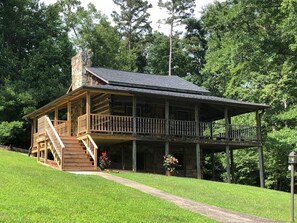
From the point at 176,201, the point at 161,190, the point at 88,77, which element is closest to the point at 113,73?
the point at 88,77

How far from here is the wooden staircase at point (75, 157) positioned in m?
20.6

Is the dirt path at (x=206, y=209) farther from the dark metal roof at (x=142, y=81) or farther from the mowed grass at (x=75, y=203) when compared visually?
the dark metal roof at (x=142, y=81)

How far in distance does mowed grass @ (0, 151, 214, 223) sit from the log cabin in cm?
603

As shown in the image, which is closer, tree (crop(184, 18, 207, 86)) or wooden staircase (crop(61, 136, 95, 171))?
wooden staircase (crop(61, 136, 95, 171))

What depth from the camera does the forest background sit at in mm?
29578

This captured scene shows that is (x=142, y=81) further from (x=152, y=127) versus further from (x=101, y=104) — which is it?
(x=152, y=127)

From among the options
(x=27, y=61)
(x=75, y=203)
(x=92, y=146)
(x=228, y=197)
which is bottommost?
(x=228, y=197)

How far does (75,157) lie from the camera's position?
21422mm

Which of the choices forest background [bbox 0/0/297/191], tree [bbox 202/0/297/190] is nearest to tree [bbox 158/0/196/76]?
forest background [bbox 0/0/297/191]

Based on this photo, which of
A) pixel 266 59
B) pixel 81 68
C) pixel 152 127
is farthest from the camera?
pixel 81 68

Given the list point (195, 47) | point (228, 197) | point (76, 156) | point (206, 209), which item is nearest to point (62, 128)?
point (76, 156)

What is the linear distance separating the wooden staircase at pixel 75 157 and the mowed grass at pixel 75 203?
4.87 m

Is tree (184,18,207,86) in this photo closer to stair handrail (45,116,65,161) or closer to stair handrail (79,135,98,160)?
stair handrail (45,116,65,161)

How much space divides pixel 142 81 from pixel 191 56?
3018cm
